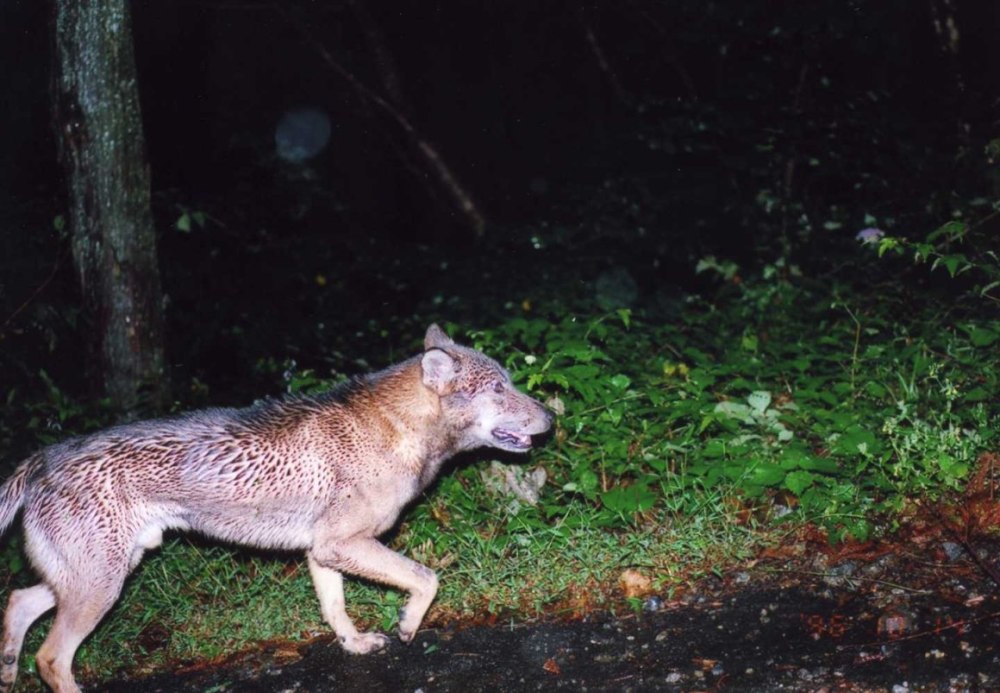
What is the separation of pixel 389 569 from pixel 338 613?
0.48m

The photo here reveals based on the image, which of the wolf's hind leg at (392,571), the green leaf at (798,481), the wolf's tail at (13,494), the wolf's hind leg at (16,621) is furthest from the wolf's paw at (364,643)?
the green leaf at (798,481)

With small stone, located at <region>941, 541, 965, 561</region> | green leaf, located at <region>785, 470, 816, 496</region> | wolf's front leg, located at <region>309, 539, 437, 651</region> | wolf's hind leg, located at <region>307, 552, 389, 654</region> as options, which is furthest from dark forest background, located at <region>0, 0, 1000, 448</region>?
small stone, located at <region>941, 541, 965, 561</region>

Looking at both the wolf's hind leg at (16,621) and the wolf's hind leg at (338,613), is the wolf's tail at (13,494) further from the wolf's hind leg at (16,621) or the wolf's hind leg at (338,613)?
the wolf's hind leg at (338,613)

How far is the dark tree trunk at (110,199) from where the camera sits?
7.24m

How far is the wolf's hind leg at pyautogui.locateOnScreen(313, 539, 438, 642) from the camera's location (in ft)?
17.5

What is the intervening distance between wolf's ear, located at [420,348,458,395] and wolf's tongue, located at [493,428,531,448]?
458mm

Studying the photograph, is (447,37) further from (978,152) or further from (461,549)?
(461,549)

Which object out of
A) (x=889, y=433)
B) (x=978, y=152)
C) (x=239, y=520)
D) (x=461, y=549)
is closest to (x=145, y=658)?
(x=239, y=520)

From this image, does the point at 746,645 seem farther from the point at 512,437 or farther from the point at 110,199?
the point at 110,199

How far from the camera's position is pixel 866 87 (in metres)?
11.0

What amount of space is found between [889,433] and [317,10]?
1034cm

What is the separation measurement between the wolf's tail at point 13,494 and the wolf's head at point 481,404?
2337mm

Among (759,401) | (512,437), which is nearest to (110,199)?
(512,437)

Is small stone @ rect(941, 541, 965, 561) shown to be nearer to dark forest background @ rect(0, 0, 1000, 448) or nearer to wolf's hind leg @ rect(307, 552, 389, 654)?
wolf's hind leg @ rect(307, 552, 389, 654)
